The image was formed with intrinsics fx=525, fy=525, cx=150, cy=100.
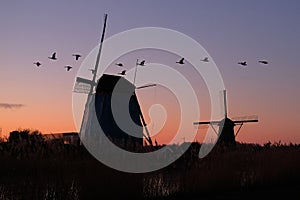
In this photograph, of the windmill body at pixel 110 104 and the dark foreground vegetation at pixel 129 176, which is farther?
the windmill body at pixel 110 104

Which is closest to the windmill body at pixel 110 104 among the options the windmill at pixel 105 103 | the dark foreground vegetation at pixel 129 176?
the windmill at pixel 105 103

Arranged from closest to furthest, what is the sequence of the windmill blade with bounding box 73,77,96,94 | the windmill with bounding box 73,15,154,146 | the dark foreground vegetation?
the dark foreground vegetation < the windmill with bounding box 73,15,154,146 < the windmill blade with bounding box 73,77,96,94

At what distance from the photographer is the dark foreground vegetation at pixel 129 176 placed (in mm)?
10336

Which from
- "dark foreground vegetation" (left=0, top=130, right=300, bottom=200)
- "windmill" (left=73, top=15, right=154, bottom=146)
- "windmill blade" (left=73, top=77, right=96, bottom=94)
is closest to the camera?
"dark foreground vegetation" (left=0, top=130, right=300, bottom=200)

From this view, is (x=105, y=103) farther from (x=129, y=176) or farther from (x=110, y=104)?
(x=129, y=176)

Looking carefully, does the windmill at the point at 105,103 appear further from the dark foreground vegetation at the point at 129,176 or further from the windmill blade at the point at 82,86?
the dark foreground vegetation at the point at 129,176

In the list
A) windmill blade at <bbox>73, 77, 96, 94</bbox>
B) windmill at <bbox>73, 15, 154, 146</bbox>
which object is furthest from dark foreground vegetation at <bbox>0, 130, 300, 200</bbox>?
windmill blade at <bbox>73, 77, 96, 94</bbox>

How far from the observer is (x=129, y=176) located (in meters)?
11.3

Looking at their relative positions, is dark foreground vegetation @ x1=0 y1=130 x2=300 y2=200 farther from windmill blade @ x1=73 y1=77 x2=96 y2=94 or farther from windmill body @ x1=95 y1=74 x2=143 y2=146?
windmill blade @ x1=73 y1=77 x2=96 y2=94

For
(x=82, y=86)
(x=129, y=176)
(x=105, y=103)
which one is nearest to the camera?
(x=129, y=176)

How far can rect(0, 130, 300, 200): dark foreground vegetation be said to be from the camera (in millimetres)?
10336

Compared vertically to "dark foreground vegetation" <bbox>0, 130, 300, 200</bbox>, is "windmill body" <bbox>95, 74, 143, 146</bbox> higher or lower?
higher

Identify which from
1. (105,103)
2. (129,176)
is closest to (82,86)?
(105,103)

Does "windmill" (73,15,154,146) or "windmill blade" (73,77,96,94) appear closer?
"windmill" (73,15,154,146)
